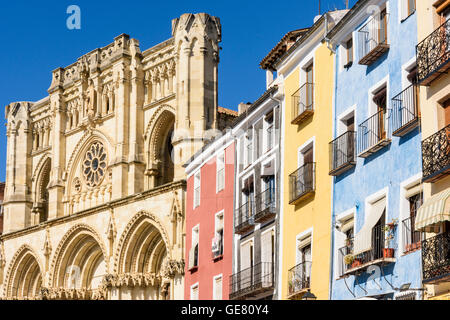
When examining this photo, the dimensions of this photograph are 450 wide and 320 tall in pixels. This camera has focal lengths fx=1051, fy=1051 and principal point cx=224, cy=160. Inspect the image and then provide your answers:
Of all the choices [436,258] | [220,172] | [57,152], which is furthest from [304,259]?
[57,152]

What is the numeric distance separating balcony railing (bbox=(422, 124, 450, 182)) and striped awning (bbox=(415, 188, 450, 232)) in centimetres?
51

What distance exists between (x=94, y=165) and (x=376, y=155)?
3140 centimetres

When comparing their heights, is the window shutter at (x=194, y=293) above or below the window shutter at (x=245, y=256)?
below

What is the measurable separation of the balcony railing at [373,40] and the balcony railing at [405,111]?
175 centimetres

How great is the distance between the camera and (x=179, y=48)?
48688mm

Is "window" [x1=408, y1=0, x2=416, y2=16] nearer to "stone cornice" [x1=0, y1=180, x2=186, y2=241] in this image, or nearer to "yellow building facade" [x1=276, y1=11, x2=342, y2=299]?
"yellow building facade" [x1=276, y1=11, x2=342, y2=299]

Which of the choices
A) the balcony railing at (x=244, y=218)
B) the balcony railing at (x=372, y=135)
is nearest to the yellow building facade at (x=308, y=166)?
the balcony railing at (x=372, y=135)

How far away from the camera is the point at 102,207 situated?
5103cm

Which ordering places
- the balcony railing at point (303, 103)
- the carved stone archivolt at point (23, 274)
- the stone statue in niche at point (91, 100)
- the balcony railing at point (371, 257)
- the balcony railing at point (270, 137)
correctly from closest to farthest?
the balcony railing at point (371, 257)
the balcony railing at point (303, 103)
the balcony railing at point (270, 137)
the stone statue in niche at point (91, 100)
the carved stone archivolt at point (23, 274)

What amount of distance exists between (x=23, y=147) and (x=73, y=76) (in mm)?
6030

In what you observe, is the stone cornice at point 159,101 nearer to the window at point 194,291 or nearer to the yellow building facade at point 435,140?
the window at point 194,291

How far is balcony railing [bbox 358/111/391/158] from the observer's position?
81.5 ft

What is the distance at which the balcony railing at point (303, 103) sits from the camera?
29688 mm

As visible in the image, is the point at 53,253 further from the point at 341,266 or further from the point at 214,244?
the point at 341,266
